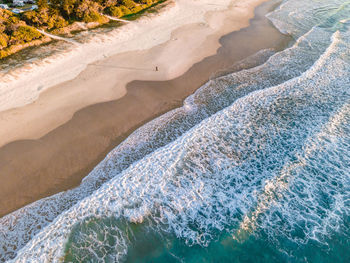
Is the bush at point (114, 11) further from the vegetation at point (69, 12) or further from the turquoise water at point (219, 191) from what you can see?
the turquoise water at point (219, 191)

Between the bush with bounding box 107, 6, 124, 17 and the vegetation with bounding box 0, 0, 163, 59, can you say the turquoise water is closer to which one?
the vegetation with bounding box 0, 0, 163, 59

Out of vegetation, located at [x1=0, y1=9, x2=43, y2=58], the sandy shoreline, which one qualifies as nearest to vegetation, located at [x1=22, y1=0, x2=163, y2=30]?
vegetation, located at [x1=0, y1=9, x2=43, y2=58]

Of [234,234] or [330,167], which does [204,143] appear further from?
[330,167]

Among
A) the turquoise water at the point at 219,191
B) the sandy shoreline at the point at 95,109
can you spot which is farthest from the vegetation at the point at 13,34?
the turquoise water at the point at 219,191

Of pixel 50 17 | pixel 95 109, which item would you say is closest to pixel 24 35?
pixel 50 17

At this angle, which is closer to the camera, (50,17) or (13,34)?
(13,34)

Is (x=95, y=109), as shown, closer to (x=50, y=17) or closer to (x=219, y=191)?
(x=219, y=191)

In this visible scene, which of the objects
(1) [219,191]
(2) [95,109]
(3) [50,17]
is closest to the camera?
(1) [219,191]

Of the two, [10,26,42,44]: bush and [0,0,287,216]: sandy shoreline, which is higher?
[10,26,42,44]: bush
